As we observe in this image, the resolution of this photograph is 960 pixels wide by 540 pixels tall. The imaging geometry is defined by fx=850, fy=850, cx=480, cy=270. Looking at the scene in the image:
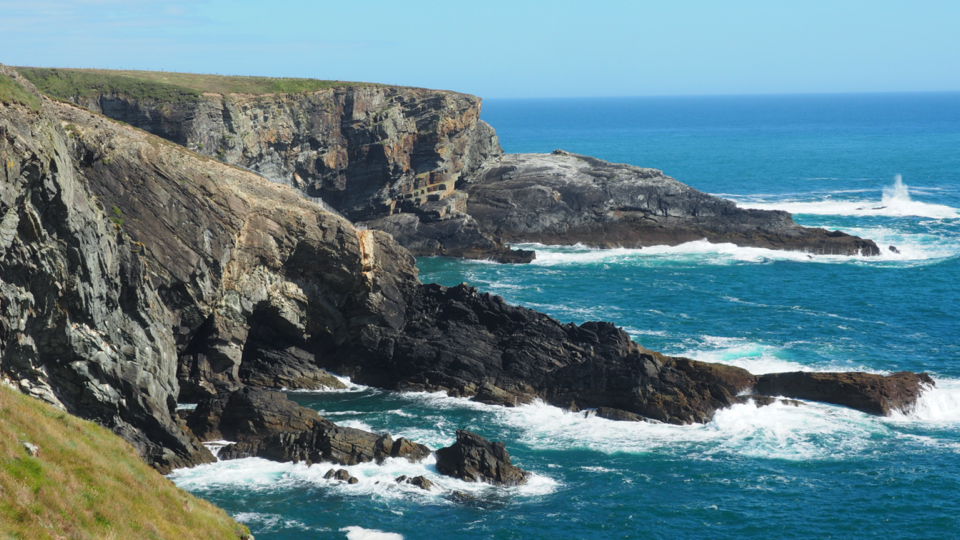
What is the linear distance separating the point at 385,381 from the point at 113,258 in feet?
54.8

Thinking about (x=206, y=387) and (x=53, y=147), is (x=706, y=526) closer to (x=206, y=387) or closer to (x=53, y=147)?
(x=206, y=387)

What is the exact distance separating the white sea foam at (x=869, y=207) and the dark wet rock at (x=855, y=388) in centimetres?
5780

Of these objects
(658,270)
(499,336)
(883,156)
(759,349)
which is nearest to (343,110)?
(658,270)

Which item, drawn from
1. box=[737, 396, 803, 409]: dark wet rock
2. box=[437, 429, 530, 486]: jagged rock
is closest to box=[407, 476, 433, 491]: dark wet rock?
box=[437, 429, 530, 486]: jagged rock

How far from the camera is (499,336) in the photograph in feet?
153

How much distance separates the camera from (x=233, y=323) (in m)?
41.5

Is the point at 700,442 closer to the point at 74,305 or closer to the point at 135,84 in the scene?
the point at 74,305

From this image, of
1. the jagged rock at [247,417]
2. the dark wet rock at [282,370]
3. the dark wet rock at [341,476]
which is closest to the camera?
the dark wet rock at [341,476]

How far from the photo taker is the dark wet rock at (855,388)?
4181 centimetres

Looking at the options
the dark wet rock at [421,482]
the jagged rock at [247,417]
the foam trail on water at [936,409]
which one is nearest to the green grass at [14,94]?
the jagged rock at [247,417]

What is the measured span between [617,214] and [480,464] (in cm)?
5579

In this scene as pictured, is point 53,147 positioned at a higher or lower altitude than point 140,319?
higher

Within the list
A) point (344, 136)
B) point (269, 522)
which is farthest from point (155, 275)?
point (344, 136)

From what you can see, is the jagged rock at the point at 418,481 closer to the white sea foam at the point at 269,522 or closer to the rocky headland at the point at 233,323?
the rocky headland at the point at 233,323
